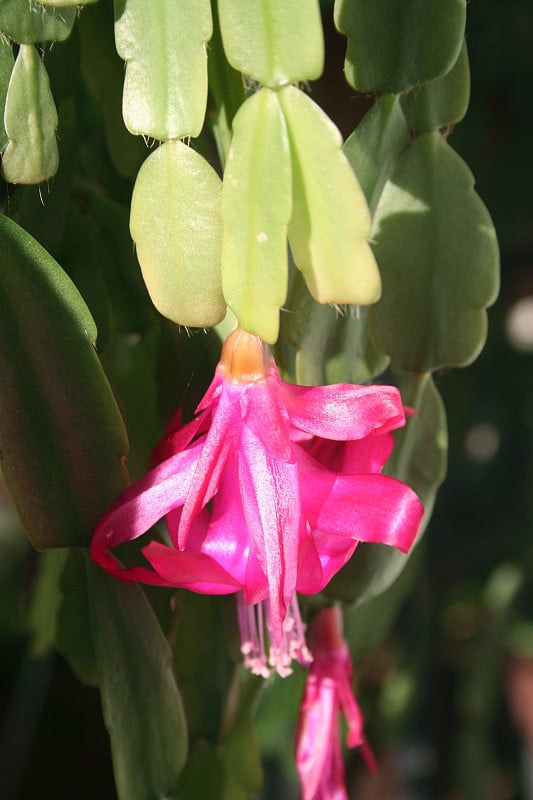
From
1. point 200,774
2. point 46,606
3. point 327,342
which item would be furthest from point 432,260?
point 46,606

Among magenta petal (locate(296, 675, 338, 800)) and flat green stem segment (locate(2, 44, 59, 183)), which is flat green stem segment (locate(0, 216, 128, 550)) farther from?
magenta petal (locate(296, 675, 338, 800))

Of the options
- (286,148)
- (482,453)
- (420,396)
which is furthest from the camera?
(482,453)

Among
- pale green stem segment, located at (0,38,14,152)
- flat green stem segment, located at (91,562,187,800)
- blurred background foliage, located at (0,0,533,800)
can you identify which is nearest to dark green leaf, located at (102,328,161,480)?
blurred background foliage, located at (0,0,533,800)

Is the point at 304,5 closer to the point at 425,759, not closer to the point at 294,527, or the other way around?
the point at 294,527

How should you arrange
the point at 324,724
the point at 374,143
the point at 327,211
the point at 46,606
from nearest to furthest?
the point at 327,211 → the point at 374,143 → the point at 324,724 → the point at 46,606

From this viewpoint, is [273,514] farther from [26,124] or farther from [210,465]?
[26,124]

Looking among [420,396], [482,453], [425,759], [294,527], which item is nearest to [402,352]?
[420,396]

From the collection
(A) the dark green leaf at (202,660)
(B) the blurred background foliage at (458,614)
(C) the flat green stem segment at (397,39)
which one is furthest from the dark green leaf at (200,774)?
(C) the flat green stem segment at (397,39)
